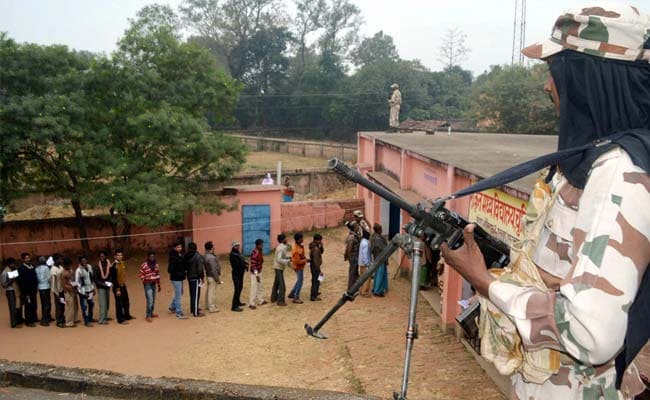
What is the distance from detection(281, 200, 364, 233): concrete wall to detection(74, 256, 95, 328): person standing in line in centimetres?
729

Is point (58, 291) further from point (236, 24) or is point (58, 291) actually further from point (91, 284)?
point (236, 24)

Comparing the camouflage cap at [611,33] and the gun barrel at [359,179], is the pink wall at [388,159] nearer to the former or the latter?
the gun barrel at [359,179]

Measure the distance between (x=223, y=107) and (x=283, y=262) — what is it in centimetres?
563

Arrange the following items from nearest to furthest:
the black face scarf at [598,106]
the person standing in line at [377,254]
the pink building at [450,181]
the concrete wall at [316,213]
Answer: the black face scarf at [598,106]
the pink building at [450,181]
the person standing in line at [377,254]
the concrete wall at [316,213]

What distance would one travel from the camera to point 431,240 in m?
2.05

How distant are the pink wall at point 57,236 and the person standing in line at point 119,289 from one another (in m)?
4.08

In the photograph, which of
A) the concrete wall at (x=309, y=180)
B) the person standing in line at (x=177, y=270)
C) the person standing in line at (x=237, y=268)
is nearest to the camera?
the person standing in line at (x=177, y=270)

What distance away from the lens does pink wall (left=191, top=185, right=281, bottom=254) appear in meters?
15.3

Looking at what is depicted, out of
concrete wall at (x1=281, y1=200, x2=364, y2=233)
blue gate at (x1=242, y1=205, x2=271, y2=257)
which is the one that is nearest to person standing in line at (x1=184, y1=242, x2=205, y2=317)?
blue gate at (x1=242, y1=205, x2=271, y2=257)

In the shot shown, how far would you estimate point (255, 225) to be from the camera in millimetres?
16047

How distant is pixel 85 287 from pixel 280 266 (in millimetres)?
3645

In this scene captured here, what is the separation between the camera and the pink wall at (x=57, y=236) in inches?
545

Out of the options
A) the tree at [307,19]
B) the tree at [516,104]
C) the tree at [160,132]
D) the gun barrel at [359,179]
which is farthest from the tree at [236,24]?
the gun barrel at [359,179]

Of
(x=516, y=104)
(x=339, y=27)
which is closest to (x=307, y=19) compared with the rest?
(x=339, y=27)
